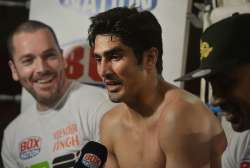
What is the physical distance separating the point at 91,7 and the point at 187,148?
0.54 meters

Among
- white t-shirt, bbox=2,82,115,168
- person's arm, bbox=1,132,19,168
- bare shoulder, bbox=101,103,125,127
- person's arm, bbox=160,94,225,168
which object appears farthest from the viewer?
person's arm, bbox=1,132,19,168

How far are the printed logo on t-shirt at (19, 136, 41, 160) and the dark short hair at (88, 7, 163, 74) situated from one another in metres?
0.46

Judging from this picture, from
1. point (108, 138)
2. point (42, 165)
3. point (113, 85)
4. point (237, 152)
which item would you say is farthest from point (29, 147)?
point (237, 152)

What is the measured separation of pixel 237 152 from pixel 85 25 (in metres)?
0.57

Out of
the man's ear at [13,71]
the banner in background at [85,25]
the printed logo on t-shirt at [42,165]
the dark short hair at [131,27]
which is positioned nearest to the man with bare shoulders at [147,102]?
the dark short hair at [131,27]

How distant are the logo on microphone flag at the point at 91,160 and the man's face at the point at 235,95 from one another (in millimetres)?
254

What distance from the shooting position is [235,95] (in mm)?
848

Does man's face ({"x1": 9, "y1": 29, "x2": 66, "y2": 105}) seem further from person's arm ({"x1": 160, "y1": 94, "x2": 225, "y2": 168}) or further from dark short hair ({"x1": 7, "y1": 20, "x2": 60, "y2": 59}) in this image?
person's arm ({"x1": 160, "y1": 94, "x2": 225, "y2": 168})

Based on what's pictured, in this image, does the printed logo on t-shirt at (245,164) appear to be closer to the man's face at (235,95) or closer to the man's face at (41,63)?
the man's face at (235,95)

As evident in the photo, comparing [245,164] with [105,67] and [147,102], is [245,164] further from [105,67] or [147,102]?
[105,67]

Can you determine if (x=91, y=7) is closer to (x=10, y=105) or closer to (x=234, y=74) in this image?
(x=10, y=105)

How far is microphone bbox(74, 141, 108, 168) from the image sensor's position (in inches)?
36.0

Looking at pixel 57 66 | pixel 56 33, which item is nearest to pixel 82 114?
pixel 57 66

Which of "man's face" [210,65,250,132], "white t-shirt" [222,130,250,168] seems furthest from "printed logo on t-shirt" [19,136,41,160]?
"man's face" [210,65,250,132]
